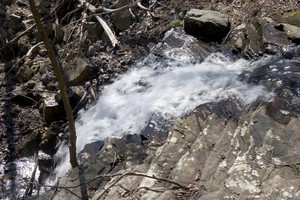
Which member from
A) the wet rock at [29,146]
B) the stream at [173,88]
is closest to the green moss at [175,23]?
the stream at [173,88]

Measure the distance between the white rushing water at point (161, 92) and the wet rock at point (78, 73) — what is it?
0.56m

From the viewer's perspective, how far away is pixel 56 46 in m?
9.48

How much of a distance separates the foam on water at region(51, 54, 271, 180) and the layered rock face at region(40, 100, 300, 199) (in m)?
0.49

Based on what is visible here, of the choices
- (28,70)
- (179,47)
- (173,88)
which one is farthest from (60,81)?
(28,70)

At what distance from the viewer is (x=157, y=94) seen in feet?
24.2

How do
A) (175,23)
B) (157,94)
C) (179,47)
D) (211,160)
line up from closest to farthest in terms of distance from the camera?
1. (211,160)
2. (157,94)
3. (179,47)
4. (175,23)

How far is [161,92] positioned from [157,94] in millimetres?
79

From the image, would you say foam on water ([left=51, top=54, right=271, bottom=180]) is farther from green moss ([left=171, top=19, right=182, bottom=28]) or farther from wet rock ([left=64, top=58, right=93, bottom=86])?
green moss ([left=171, top=19, right=182, bottom=28])

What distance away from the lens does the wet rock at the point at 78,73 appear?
812cm

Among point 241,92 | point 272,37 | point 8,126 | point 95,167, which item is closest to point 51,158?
point 8,126

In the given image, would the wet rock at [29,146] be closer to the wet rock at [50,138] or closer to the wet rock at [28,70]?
the wet rock at [50,138]

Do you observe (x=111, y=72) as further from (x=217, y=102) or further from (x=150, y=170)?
(x=150, y=170)

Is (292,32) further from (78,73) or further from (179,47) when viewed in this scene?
(78,73)

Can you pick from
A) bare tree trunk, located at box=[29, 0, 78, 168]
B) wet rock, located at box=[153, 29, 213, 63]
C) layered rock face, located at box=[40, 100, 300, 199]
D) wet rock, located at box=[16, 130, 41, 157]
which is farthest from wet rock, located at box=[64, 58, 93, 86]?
bare tree trunk, located at box=[29, 0, 78, 168]
